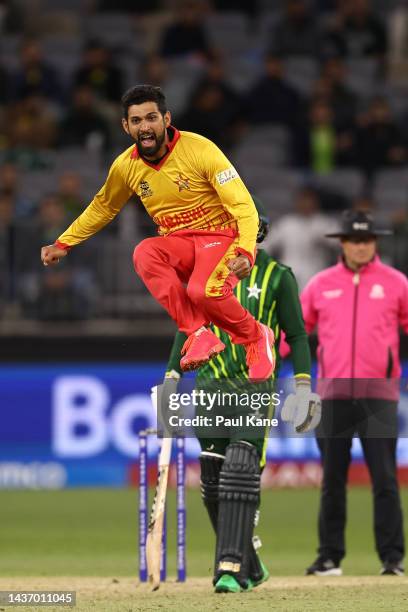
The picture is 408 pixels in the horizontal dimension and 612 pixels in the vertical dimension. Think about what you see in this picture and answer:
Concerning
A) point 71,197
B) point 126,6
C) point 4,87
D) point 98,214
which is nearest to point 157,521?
point 98,214

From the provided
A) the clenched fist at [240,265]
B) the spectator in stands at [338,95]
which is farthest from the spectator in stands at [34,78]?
the clenched fist at [240,265]

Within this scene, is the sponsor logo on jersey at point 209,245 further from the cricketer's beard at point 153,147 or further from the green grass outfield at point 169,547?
Answer: the green grass outfield at point 169,547

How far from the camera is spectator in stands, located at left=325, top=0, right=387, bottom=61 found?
1933 centimetres

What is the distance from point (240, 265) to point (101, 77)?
35.6ft

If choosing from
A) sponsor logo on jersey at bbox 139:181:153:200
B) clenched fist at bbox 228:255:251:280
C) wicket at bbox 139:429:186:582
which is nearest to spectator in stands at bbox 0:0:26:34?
wicket at bbox 139:429:186:582

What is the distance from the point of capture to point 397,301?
10.0 m

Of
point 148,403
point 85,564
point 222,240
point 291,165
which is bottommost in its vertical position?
point 85,564

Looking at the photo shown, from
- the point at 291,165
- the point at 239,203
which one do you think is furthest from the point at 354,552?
the point at 291,165

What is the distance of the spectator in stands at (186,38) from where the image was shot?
18891mm

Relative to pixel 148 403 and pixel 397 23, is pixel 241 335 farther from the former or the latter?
pixel 397 23

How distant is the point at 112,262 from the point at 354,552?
436 cm

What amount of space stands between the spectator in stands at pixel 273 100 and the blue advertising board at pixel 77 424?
13.5ft

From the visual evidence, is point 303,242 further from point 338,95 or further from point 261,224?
point 261,224

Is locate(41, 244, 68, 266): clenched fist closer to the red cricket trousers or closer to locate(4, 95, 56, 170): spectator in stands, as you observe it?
the red cricket trousers
